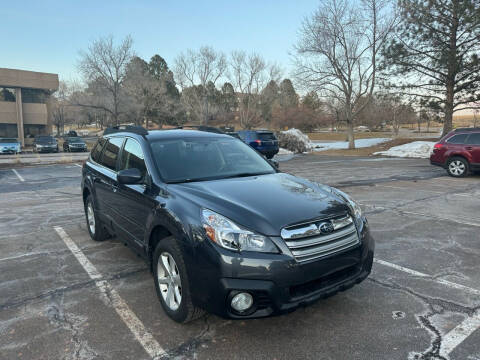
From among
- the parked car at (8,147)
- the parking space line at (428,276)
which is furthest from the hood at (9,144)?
the parking space line at (428,276)

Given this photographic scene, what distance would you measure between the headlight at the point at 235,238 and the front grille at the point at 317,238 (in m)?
0.16

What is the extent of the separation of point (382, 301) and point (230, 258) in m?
1.80

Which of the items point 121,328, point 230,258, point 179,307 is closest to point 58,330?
point 121,328

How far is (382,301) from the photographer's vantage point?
348cm

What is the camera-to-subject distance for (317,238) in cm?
280

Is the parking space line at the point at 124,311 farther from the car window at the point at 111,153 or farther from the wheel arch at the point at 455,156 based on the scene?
the wheel arch at the point at 455,156

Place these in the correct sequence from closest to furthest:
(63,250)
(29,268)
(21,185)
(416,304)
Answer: (416,304)
(29,268)
(63,250)
(21,185)

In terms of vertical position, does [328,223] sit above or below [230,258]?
above

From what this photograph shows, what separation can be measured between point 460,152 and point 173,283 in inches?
483

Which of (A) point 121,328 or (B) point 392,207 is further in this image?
(B) point 392,207

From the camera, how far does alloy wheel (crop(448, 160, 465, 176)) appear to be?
12.2 meters

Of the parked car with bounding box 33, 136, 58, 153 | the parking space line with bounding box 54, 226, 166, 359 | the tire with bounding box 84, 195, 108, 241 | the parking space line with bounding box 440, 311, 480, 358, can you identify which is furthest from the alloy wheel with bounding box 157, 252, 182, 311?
the parked car with bounding box 33, 136, 58, 153

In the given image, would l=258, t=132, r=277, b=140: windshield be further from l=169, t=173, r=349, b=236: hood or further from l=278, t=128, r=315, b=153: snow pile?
l=169, t=173, r=349, b=236: hood

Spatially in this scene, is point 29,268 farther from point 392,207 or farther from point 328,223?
point 392,207
